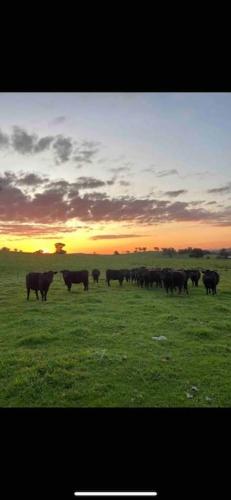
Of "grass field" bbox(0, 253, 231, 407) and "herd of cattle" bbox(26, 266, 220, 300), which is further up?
"herd of cattle" bbox(26, 266, 220, 300)

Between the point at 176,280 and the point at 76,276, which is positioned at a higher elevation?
the point at 76,276

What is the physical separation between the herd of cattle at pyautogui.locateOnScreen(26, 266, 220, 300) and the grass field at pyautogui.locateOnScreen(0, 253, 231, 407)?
27.4 inches

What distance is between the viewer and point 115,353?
19.4 ft

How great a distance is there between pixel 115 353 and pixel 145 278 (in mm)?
10229

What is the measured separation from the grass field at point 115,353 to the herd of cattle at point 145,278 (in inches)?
27.4

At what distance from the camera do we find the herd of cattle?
1215cm

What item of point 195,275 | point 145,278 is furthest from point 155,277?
point 195,275

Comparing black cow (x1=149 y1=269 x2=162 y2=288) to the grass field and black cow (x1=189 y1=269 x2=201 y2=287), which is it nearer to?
black cow (x1=189 y1=269 x2=201 y2=287)

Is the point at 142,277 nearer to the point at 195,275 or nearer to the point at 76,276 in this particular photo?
the point at 195,275
